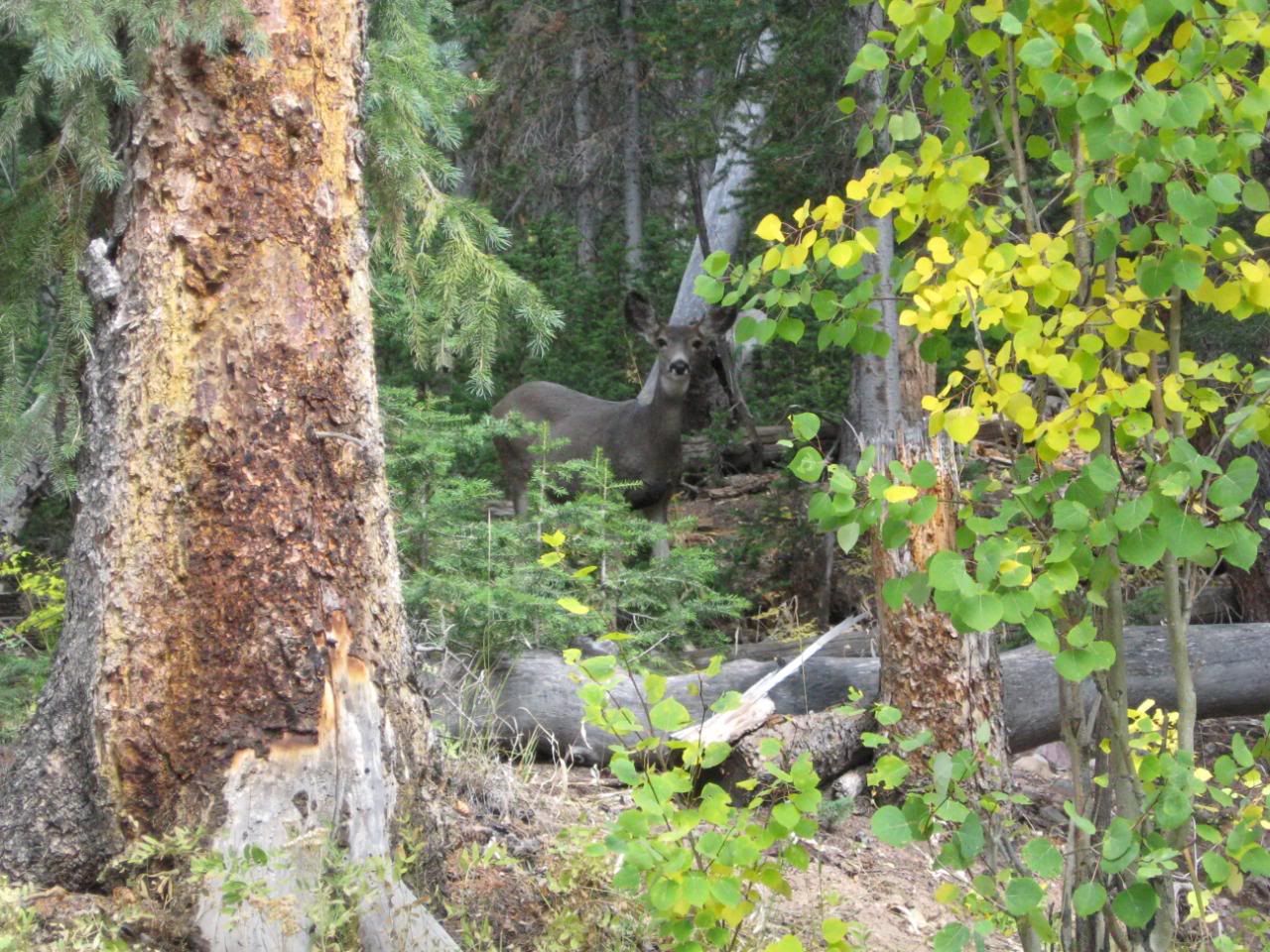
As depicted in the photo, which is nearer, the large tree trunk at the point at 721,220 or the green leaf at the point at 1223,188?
the green leaf at the point at 1223,188

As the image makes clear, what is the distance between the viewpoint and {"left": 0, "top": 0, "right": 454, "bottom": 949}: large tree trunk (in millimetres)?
3711

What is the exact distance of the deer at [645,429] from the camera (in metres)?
10.6

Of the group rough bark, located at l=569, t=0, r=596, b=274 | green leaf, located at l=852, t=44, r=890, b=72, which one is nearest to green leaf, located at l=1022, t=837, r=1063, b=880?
green leaf, located at l=852, t=44, r=890, b=72

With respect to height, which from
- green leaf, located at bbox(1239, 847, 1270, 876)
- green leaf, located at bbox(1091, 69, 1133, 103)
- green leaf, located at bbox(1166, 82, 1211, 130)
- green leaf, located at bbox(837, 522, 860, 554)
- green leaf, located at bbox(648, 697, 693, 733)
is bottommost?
green leaf, located at bbox(1239, 847, 1270, 876)

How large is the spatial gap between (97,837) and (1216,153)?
3.27m

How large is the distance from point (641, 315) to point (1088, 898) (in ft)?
28.2

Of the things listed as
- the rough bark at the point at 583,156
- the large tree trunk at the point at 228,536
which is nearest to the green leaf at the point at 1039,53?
the large tree trunk at the point at 228,536

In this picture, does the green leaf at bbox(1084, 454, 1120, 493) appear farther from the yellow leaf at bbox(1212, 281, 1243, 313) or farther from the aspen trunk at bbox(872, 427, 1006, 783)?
the aspen trunk at bbox(872, 427, 1006, 783)

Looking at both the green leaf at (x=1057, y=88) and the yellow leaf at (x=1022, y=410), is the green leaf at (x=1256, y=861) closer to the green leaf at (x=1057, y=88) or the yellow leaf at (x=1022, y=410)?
the yellow leaf at (x=1022, y=410)

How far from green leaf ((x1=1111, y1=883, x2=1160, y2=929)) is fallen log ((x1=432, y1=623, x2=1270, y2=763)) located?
333 cm

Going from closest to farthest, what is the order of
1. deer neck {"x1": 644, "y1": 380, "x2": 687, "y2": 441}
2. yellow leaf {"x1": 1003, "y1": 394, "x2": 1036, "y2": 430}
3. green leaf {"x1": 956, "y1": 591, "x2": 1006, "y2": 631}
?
green leaf {"x1": 956, "y1": 591, "x2": 1006, "y2": 631} < yellow leaf {"x1": 1003, "y1": 394, "x2": 1036, "y2": 430} < deer neck {"x1": 644, "y1": 380, "x2": 687, "y2": 441}

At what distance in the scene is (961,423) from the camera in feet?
8.42

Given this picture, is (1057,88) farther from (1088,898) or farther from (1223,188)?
(1088,898)

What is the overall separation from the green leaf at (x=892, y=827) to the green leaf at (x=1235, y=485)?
2.80 ft
